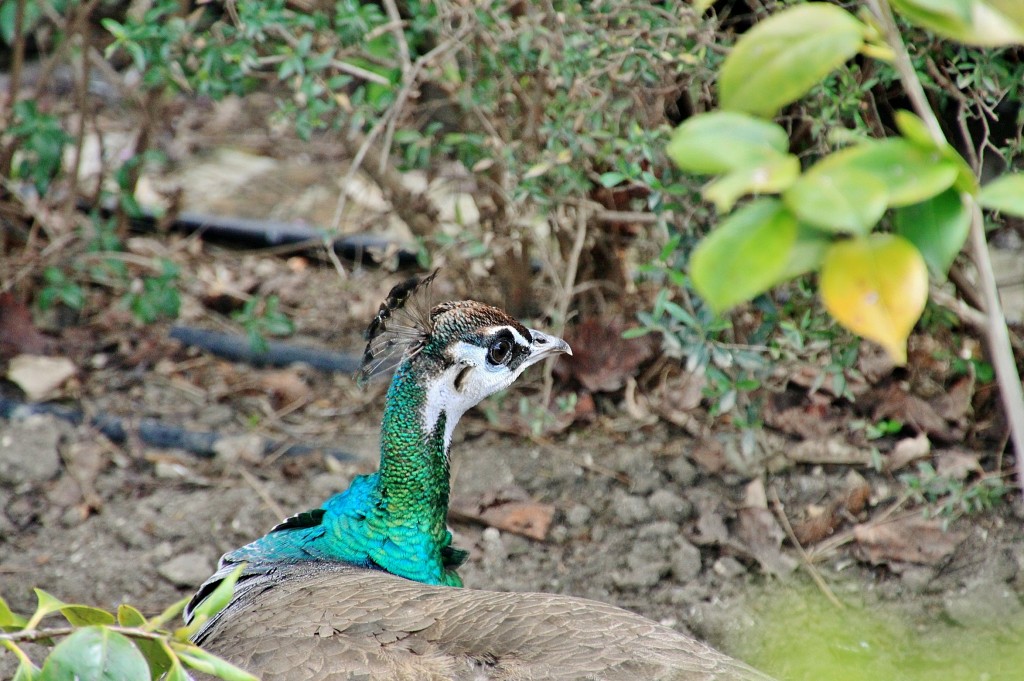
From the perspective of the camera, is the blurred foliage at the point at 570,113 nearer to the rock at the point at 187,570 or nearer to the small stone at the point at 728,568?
the small stone at the point at 728,568

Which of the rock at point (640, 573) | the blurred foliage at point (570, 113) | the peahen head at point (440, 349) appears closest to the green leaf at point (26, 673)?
the peahen head at point (440, 349)

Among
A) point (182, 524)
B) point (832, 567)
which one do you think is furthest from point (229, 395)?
point (832, 567)

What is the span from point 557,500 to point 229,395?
4.67ft

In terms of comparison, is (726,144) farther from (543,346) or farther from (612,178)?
(612,178)

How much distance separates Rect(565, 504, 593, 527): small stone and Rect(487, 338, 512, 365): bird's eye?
35.7 inches

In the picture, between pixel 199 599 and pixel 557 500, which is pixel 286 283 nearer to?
pixel 557 500

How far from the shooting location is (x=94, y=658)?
4.67ft

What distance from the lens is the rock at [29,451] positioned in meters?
3.88

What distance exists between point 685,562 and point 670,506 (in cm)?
27

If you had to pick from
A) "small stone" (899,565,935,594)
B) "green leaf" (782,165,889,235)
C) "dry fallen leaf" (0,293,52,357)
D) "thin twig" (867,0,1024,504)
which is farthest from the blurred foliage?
"green leaf" (782,165,889,235)

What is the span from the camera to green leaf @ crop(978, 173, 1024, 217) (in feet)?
3.21

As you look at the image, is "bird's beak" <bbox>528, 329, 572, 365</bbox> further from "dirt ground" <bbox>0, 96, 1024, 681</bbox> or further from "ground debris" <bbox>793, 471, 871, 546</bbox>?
"ground debris" <bbox>793, 471, 871, 546</bbox>

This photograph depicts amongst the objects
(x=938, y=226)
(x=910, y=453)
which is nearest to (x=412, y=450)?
(x=910, y=453)

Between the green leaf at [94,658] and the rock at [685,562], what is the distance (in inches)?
84.2
